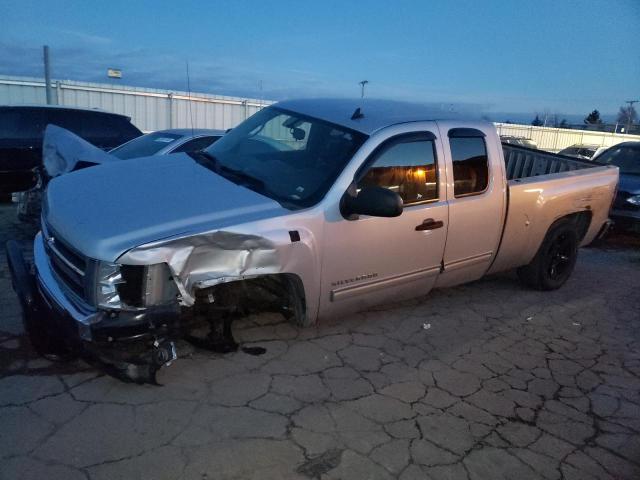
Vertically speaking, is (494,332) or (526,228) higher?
(526,228)

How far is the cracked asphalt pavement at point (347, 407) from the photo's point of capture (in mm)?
2623

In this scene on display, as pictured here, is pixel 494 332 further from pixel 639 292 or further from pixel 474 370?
pixel 639 292

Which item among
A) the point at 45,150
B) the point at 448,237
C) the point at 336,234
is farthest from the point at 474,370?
the point at 45,150

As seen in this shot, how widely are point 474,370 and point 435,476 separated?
1.33 m

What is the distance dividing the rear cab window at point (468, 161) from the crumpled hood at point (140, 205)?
1719 mm

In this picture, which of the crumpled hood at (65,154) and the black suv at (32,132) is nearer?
the crumpled hood at (65,154)

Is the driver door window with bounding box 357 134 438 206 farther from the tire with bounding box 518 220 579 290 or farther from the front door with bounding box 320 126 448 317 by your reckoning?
the tire with bounding box 518 220 579 290

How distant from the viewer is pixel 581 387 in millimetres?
3684

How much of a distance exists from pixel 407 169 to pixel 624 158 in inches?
292

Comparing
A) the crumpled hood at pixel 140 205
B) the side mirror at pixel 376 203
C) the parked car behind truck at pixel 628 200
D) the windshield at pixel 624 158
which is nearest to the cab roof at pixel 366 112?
the side mirror at pixel 376 203

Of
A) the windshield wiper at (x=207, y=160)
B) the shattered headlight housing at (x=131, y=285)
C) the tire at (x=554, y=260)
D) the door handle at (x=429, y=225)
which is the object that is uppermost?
the windshield wiper at (x=207, y=160)

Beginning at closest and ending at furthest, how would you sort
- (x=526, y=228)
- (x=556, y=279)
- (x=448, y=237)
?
(x=448, y=237)
(x=526, y=228)
(x=556, y=279)

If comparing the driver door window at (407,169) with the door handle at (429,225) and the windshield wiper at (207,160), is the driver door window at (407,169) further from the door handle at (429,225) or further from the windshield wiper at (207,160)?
the windshield wiper at (207,160)

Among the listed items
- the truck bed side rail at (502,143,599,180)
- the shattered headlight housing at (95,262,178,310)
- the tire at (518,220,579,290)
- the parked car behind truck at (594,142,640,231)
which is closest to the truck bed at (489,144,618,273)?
the truck bed side rail at (502,143,599,180)
